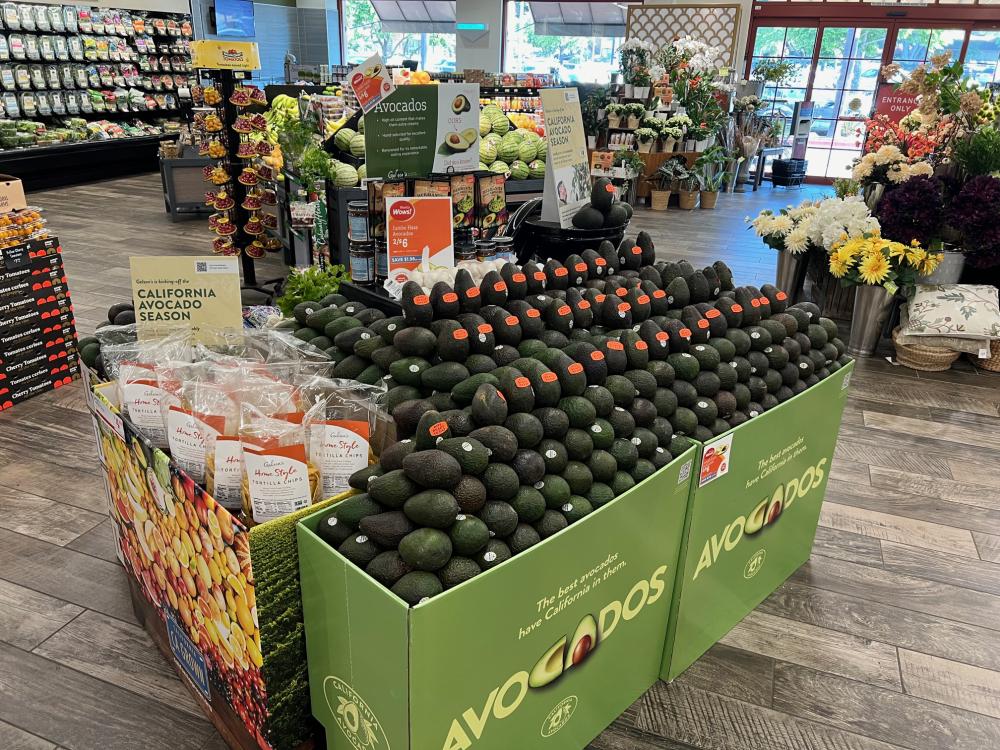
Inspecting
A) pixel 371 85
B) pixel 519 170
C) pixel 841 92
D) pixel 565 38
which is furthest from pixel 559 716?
pixel 565 38

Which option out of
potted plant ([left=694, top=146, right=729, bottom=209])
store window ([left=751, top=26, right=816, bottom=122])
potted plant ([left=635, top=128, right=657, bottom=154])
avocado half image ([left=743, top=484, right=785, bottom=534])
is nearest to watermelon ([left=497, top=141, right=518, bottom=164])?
avocado half image ([left=743, top=484, right=785, bottom=534])

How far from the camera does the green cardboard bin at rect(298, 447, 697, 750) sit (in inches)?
52.4

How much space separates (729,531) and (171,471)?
1.52m

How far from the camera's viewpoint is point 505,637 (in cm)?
147

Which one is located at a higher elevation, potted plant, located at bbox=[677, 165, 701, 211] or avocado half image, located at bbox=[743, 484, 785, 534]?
potted plant, located at bbox=[677, 165, 701, 211]

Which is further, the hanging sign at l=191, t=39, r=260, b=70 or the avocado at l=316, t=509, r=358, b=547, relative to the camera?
the hanging sign at l=191, t=39, r=260, b=70

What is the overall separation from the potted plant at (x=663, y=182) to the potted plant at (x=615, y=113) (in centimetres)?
85

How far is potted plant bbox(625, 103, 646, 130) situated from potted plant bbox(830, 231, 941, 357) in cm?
557

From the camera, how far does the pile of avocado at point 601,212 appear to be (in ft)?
A: 9.37

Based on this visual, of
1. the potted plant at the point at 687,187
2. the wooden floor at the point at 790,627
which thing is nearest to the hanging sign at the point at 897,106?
the potted plant at the point at 687,187

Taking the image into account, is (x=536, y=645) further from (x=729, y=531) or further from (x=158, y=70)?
(x=158, y=70)

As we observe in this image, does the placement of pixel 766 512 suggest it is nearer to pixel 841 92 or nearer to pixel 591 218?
pixel 591 218

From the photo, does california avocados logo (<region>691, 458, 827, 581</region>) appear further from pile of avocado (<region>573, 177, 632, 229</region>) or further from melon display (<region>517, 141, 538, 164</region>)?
melon display (<region>517, 141, 538, 164</region>)

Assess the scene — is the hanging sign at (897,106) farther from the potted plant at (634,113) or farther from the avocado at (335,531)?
the avocado at (335,531)
